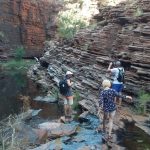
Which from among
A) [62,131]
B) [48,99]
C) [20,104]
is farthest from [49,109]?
[62,131]

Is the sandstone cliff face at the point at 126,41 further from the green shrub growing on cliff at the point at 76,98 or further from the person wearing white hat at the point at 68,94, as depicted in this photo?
the person wearing white hat at the point at 68,94

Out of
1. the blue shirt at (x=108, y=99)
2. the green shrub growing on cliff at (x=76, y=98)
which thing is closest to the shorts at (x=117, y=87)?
the green shrub growing on cliff at (x=76, y=98)

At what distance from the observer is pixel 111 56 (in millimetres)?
19641

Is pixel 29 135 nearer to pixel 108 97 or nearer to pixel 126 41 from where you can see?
pixel 108 97

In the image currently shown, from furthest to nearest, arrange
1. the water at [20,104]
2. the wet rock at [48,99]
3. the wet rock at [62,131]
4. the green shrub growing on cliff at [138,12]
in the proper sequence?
the wet rock at [48,99]
the green shrub growing on cliff at [138,12]
the water at [20,104]
the wet rock at [62,131]

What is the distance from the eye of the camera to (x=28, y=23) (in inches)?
2274

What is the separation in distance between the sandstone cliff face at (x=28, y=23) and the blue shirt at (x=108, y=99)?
44.3m

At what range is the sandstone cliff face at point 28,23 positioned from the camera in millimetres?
55969

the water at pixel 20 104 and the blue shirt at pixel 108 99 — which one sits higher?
the blue shirt at pixel 108 99

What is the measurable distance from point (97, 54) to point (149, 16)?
14.5ft

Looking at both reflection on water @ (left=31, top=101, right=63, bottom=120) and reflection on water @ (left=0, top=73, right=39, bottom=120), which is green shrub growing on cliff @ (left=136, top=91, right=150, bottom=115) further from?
reflection on water @ (left=0, top=73, right=39, bottom=120)

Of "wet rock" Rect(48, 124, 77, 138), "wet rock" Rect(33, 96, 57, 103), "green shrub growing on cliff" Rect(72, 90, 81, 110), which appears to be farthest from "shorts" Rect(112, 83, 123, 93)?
"wet rock" Rect(33, 96, 57, 103)

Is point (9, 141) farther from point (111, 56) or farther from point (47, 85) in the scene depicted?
point (47, 85)

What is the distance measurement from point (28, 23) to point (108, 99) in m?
47.9
